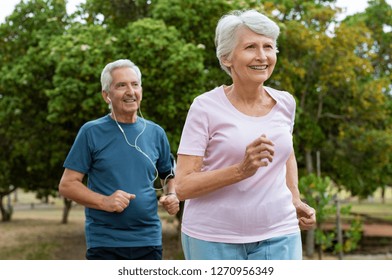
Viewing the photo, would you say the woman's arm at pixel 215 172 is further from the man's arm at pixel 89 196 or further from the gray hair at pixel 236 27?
the man's arm at pixel 89 196

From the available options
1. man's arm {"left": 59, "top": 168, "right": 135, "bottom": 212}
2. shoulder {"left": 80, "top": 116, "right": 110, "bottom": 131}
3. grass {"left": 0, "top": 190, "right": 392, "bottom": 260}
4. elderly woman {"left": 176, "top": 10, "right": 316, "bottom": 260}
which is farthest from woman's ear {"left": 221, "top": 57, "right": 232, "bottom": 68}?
grass {"left": 0, "top": 190, "right": 392, "bottom": 260}

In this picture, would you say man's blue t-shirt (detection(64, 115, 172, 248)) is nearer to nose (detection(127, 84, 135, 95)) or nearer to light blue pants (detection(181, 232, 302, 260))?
nose (detection(127, 84, 135, 95))

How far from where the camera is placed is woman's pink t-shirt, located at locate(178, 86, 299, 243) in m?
2.63

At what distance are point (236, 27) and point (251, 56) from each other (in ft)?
0.41

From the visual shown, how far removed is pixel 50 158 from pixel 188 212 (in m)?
16.3

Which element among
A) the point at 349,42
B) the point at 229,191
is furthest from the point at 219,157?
the point at 349,42

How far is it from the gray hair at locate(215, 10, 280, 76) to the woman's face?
2 cm

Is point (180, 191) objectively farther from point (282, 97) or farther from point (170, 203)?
point (170, 203)

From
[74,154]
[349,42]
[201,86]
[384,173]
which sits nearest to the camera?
[74,154]

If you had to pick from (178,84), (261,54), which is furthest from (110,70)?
(178,84)

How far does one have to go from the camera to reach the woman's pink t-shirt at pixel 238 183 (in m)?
2.63

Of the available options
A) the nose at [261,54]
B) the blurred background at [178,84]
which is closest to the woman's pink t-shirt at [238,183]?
the nose at [261,54]

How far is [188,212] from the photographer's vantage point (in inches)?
109

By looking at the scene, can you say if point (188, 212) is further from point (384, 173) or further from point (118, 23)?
point (384, 173)
